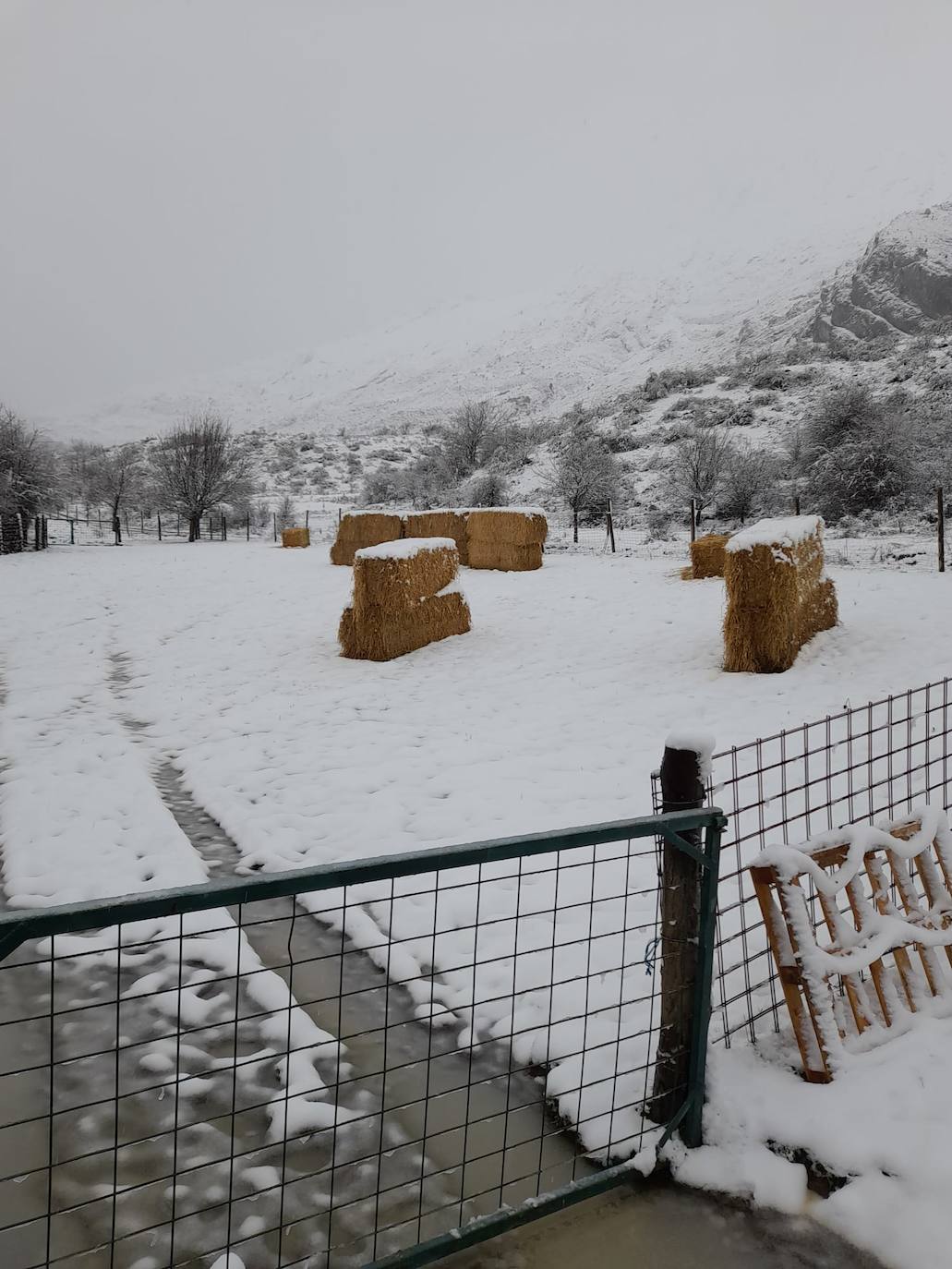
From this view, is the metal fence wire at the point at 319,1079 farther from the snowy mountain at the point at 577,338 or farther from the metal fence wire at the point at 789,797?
the snowy mountain at the point at 577,338

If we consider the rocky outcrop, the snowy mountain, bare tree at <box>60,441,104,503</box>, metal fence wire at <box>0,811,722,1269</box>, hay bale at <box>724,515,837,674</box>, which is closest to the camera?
metal fence wire at <box>0,811,722,1269</box>

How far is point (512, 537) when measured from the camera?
16797mm

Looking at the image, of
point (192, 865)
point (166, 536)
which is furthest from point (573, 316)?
point (192, 865)

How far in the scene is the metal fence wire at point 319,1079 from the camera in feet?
6.22

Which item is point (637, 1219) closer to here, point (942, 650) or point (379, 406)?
point (942, 650)

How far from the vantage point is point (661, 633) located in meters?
9.52

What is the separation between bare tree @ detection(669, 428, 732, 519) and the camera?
2188 centimetres

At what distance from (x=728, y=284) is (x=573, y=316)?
65.1 ft

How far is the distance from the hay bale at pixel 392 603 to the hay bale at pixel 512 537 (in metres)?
6.98

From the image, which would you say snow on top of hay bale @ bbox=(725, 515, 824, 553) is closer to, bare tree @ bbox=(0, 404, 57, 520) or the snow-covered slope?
bare tree @ bbox=(0, 404, 57, 520)

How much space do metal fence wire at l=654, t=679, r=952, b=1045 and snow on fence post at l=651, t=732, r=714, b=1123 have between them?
0.11m

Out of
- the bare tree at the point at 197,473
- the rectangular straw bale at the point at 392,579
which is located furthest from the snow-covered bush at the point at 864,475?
the bare tree at the point at 197,473

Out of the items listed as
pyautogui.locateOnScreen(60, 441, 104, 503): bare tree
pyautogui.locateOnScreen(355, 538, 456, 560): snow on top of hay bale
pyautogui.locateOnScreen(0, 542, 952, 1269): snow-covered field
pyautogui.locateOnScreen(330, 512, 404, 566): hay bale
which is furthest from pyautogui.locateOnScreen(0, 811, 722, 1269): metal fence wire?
pyautogui.locateOnScreen(60, 441, 104, 503): bare tree

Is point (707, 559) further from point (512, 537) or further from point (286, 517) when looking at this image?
point (286, 517)
